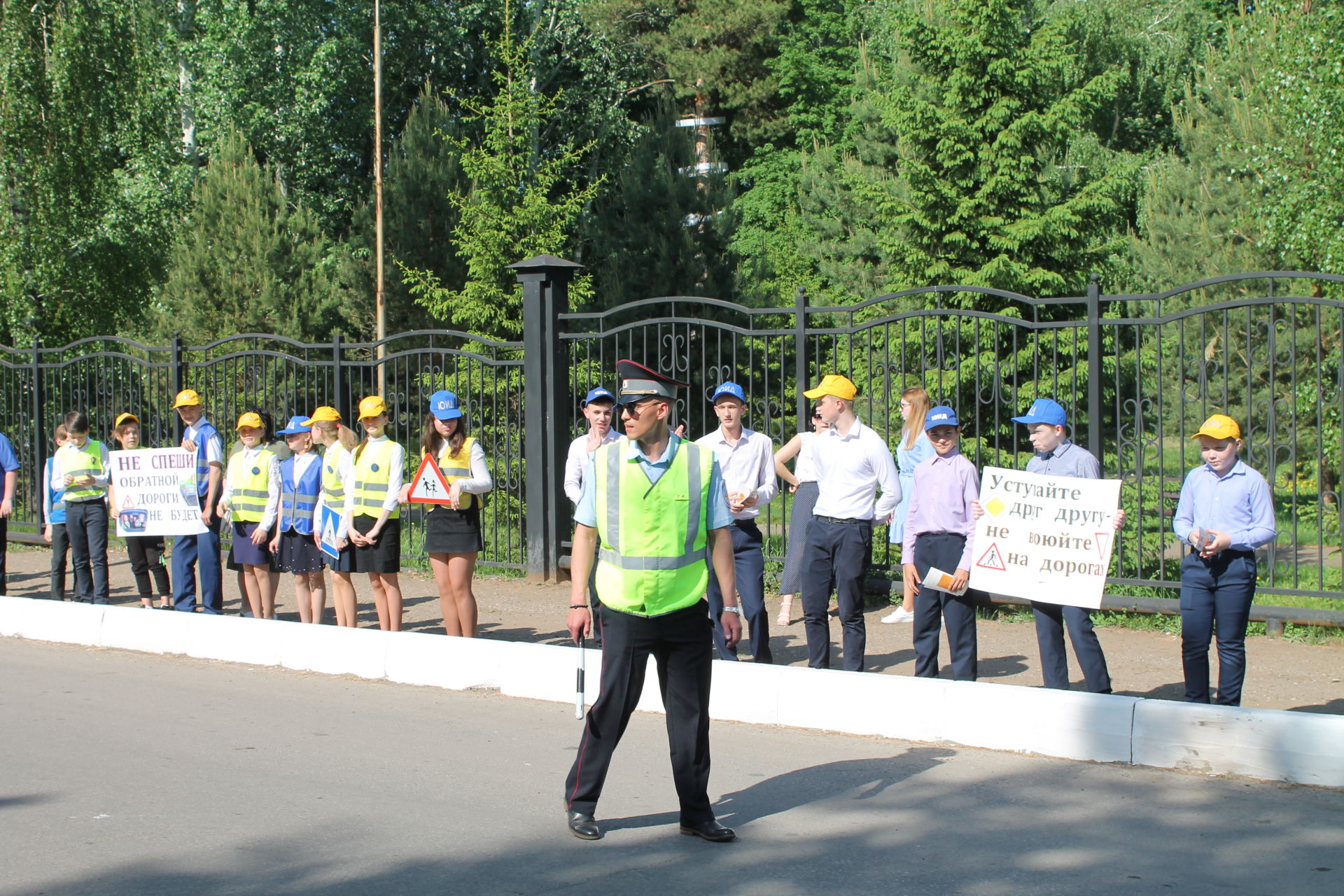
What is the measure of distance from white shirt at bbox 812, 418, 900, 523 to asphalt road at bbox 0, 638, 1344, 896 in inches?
54.5

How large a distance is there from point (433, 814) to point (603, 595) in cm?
120

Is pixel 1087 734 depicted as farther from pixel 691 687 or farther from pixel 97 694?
pixel 97 694

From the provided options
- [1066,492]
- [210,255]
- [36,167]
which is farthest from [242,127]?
[1066,492]

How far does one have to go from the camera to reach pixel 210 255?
24.1 m

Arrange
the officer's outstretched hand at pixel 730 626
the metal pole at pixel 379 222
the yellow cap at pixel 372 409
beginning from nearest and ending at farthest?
1. the officer's outstretched hand at pixel 730 626
2. the yellow cap at pixel 372 409
3. the metal pole at pixel 379 222

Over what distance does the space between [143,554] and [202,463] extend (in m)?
1.03

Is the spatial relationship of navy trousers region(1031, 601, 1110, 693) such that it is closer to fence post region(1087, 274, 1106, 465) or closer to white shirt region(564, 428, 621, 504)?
fence post region(1087, 274, 1106, 465)

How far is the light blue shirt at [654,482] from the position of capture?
4.96 meters

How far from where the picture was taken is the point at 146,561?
35.0 ft

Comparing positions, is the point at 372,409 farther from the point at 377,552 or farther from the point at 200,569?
the point at 200,569

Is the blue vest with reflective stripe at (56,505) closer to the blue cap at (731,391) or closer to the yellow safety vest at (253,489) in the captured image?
the yellow safety vest at (253,489)

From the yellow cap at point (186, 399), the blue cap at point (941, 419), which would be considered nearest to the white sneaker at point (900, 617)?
the blue cap at point (941, 419)

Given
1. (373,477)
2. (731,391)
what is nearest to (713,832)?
(731,391)

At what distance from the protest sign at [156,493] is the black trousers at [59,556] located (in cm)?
104
